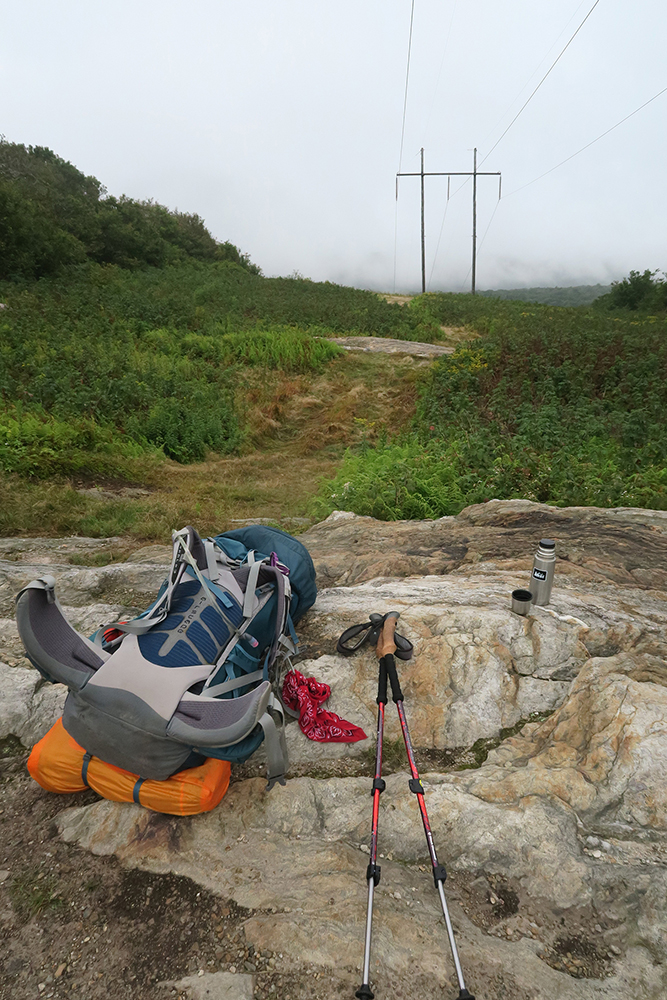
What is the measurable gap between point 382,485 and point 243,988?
6783mm

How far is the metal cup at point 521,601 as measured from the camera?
4004mm

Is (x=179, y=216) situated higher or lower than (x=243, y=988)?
higher

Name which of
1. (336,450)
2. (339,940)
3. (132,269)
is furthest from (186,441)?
(132,269)

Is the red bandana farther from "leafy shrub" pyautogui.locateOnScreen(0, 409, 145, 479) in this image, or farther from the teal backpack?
"leafy shrub" pyautogui.locateOnScreen(0, 409, 145, 479)

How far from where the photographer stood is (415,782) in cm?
265

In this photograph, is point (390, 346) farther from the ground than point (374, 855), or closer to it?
farther from the ground

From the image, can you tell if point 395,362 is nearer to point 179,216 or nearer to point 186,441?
point 186,441

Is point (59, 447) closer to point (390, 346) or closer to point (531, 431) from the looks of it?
point (531, 431)

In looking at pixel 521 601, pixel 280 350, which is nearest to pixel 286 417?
pixel 280 350

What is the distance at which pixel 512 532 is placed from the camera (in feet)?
19.9

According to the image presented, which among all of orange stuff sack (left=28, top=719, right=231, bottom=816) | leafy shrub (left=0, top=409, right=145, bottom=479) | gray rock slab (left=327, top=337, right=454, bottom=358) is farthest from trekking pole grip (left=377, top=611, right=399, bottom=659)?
gray rock slab (left=327, top=337, right=454, bottom=358)

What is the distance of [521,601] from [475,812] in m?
1.78

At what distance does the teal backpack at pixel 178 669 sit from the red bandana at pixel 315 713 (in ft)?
0.64

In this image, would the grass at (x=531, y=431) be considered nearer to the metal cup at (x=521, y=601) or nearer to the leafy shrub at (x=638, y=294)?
the metal cup at (x=521, y=601)
